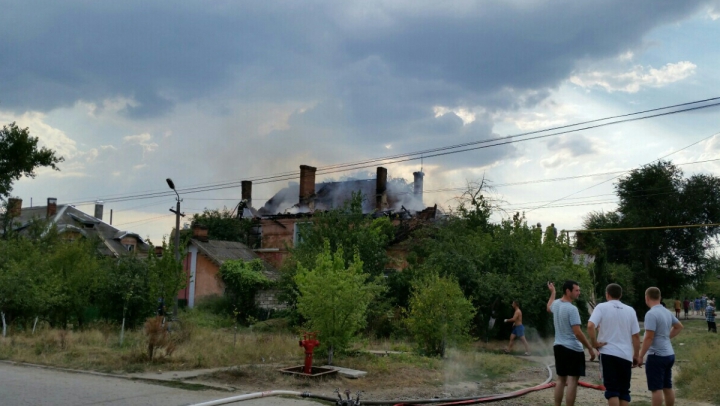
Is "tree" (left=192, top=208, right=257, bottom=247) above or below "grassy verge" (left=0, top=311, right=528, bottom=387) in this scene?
above

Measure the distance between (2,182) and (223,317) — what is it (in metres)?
12.8

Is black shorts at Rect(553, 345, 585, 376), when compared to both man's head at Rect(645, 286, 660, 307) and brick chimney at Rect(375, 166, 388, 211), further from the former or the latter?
brick chimney at Rect(375, 166, 388, 211)

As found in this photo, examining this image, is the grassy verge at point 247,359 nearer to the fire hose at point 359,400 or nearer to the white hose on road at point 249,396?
the white hose on road at point 249,396

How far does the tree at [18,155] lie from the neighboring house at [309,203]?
1605cm

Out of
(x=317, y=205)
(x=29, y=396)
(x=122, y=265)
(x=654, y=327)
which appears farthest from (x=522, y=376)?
(x=317, y=205)

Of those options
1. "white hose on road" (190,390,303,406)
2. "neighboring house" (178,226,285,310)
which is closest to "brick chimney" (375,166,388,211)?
"neighboring house" (178,226,285,310)

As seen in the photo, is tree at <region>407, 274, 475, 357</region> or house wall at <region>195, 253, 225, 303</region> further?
house wall at <region>195, 253, 225, 303</region>

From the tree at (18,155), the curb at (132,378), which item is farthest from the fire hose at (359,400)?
the tree at (18,155)

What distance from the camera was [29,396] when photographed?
9797 millimetres

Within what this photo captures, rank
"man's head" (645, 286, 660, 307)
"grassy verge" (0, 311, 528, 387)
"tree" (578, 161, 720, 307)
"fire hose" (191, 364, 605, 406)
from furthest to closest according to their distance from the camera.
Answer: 1. "tree" (578, 161, 720, 307)
2. "grassy verge" (0, 311, 528, 387)
3. "fire hose" (191, 364, 605, 406)
4. "man's head" (645, 286, 660, 307)

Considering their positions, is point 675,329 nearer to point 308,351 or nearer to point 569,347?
point 569,347

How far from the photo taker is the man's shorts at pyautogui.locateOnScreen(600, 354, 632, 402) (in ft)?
25.0

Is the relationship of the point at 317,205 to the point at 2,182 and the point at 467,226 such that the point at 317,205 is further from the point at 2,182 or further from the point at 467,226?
the point at 2,182

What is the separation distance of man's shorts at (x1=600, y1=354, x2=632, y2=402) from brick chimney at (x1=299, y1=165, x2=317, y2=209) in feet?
126
